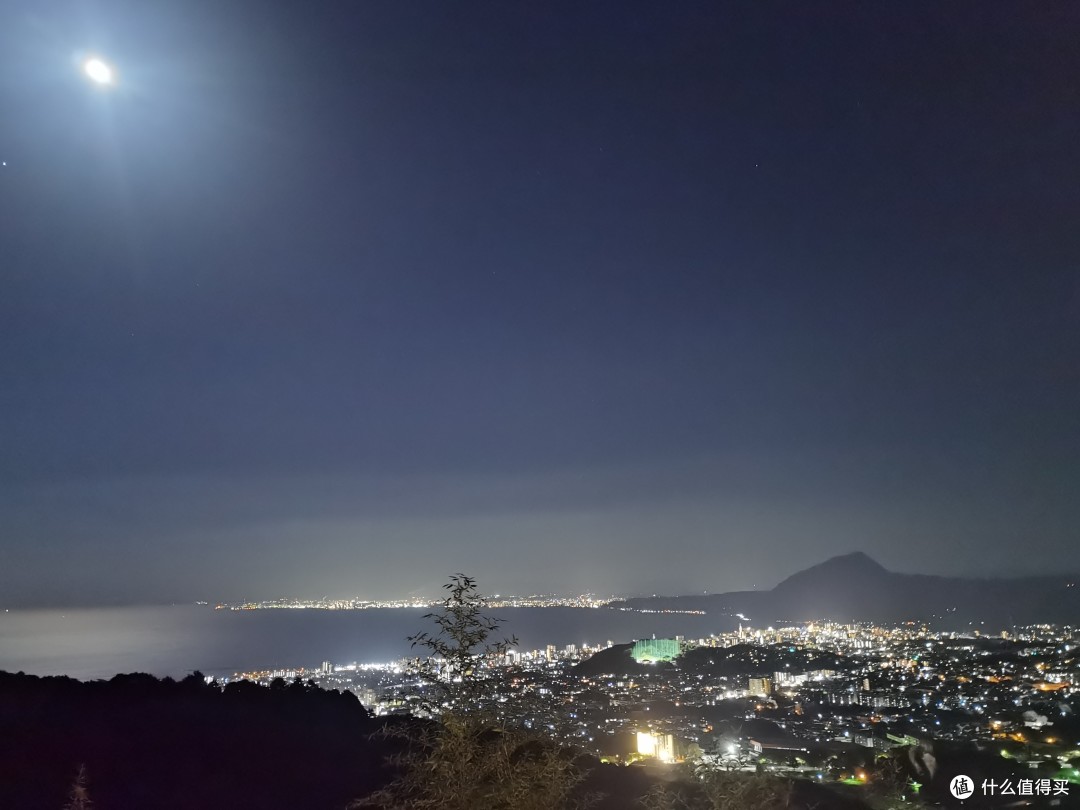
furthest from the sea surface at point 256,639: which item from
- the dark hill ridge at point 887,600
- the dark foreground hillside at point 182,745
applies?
the dark foreground hillside at point 182,745

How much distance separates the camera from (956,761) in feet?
47.9

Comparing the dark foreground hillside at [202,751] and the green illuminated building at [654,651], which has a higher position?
the dark foreground hillside at [202,751]

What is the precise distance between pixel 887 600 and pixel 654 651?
65.9 meters

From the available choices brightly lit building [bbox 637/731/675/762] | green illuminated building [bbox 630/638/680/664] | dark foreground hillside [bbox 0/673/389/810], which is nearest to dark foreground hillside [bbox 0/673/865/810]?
dark foreground hillside [bbox 0/673/389/810]

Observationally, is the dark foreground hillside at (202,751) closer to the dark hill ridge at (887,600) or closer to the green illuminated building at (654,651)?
the green illuminated building at (654,651)

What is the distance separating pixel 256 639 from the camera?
8644 centimetres

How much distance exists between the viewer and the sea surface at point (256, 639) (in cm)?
5931

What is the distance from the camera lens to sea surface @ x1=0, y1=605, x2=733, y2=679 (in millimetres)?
59312

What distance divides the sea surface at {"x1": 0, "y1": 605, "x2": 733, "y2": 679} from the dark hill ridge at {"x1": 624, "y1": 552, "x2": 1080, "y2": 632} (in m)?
8.93

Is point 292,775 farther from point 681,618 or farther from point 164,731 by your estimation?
point 681,618

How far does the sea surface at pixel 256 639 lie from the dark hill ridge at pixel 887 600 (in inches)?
352

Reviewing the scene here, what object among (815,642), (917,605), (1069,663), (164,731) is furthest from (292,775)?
(917,605)

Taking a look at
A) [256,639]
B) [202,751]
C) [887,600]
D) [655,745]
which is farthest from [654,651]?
[887,600]

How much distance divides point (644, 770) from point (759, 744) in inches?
157
